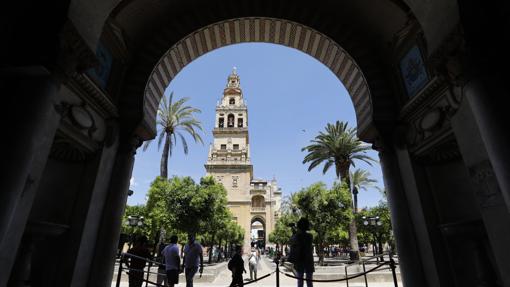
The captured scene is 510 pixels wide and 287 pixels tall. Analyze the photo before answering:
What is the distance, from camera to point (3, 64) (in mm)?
3322

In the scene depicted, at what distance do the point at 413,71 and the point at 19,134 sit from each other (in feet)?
23.3

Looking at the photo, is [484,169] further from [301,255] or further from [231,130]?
[231,130]

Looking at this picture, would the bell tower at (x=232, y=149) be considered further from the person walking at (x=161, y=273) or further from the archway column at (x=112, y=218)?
the archway column at (x=112, y=218)

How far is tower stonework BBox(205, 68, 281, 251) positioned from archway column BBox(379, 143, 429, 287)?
43.8 meters

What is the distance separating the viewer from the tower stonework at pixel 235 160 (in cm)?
4916

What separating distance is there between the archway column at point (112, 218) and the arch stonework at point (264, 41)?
0.98 m

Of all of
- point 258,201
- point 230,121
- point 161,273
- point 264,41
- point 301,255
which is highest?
point 230,121

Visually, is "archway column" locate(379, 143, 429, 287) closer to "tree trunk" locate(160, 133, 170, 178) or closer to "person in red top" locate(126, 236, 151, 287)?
"person in red top" locate(126, 236, 151, 287)

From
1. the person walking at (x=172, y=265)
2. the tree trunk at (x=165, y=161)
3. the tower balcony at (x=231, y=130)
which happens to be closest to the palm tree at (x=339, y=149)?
the tree trunk at (x=165, y=161)

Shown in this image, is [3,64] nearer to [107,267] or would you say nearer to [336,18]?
[107,267]

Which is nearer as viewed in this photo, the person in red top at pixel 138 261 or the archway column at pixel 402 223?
the archway column at pixel 402 223

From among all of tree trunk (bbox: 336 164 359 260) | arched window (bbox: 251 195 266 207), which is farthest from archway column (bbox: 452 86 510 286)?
arched window (bbox: 251 195 266 207)

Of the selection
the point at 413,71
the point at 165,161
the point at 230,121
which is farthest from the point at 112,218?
the point at 230,121

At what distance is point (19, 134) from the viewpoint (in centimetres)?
308
